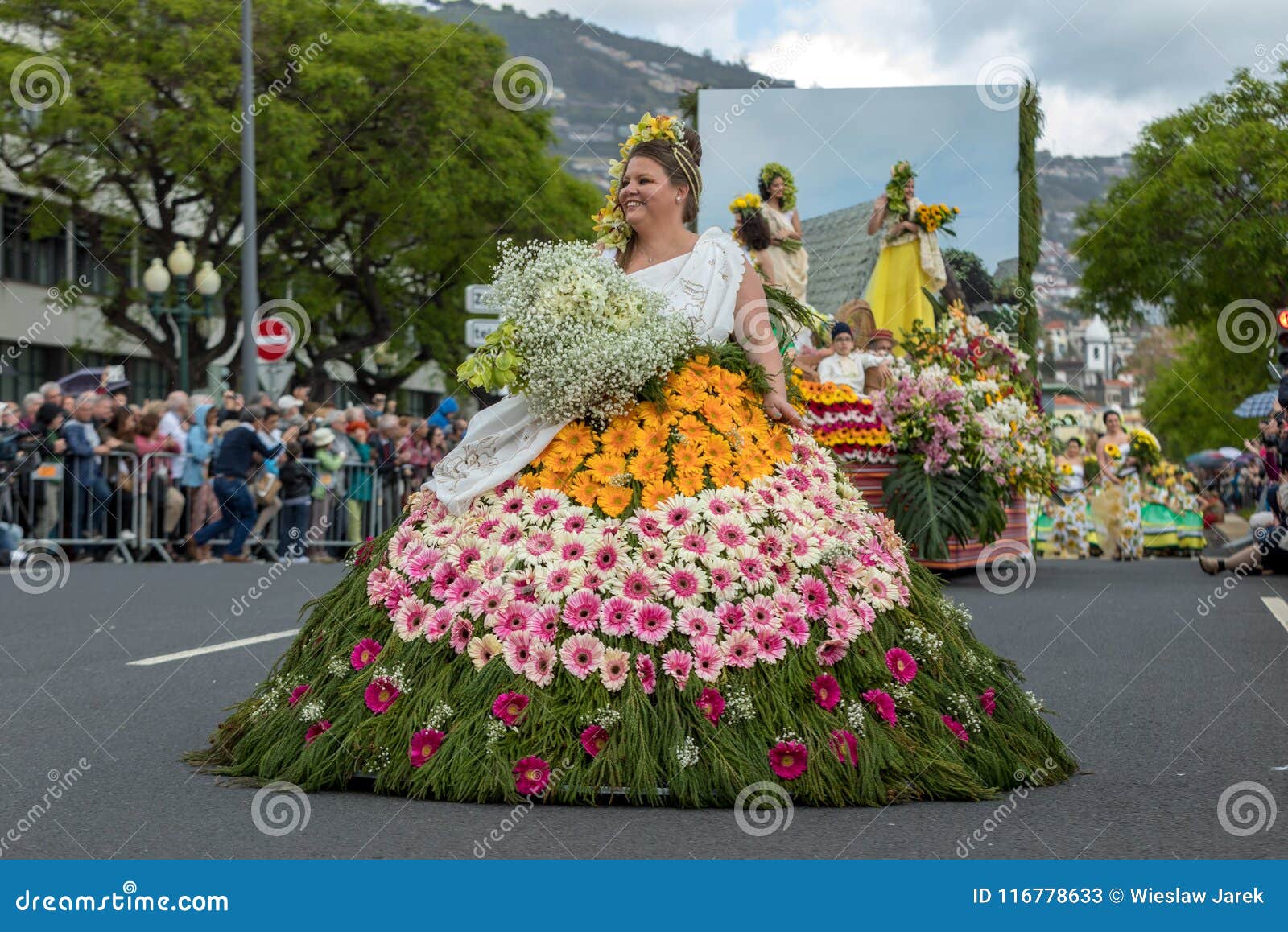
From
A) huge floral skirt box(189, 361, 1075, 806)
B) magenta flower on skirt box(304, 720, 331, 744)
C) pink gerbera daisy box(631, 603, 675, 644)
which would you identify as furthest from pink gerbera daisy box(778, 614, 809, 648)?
magenta flower on skirt box(304, 720, 331, 744)

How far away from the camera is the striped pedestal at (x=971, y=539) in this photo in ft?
50.6

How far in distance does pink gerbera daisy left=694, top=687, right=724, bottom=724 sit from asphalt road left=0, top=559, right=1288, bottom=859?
0.28 metres

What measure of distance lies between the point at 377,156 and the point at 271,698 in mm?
33478

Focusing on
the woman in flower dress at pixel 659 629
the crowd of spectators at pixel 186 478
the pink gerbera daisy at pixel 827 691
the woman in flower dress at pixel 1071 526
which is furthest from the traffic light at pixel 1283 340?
the pink gerbera daisy at pixel 827 691

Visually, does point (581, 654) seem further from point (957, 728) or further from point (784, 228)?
point (784, 228)

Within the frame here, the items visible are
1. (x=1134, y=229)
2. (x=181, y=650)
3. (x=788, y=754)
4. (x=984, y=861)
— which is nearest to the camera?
(x=984, y=861)

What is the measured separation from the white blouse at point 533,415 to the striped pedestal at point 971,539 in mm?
8282

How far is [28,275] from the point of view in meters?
42.9

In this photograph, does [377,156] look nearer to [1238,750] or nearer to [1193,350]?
[1238,750]

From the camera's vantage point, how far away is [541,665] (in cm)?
547

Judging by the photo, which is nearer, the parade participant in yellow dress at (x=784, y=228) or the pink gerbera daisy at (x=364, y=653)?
the pink gerbera daisy at (x=364, y=653)

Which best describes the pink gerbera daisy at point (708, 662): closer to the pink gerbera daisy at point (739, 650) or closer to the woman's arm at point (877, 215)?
the pink gerbera daisy at point (739, 650)

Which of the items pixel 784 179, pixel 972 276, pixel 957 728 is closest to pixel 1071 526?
pixel 972 276

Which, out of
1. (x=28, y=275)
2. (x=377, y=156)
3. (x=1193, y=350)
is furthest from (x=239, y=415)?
(x=1193, y=350)
